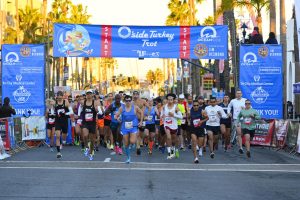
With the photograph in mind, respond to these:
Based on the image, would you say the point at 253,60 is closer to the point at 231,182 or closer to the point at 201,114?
the point at 201,114

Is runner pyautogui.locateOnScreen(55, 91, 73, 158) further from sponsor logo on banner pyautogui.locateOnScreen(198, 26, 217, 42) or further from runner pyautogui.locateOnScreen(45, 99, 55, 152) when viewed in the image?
sponsor logo on banner pyautogui.locateOnScreen(198, 26, 217, 42)

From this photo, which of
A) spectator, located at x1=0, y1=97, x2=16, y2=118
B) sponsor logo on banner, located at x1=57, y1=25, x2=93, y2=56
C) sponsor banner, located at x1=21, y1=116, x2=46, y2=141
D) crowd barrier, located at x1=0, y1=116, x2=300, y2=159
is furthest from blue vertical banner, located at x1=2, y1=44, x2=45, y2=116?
spectator, located at x1=0, y1=97, x2=16, y2=118

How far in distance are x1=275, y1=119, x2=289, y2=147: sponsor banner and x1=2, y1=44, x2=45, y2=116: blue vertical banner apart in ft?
29.3

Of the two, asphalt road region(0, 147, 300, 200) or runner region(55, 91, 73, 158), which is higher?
runner region(55, 91, 73, 158)

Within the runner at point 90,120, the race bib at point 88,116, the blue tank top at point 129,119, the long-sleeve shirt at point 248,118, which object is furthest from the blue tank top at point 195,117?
the race bib at point 88,116

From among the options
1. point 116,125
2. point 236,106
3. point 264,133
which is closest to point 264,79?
point 264,133

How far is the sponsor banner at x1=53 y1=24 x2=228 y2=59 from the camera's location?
2858cm

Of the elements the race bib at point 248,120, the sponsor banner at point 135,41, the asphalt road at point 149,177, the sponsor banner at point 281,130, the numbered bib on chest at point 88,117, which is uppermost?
the sponsor banner at point 135,41

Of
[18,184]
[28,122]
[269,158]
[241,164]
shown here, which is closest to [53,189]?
[18,184]

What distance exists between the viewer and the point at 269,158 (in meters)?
21.2

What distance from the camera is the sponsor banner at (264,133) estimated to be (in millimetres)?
25984

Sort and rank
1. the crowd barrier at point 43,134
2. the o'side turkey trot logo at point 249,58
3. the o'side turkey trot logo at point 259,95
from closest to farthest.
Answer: the crowd barrier at point 43,134, the o'side turkey trot logo at point 249,58, the o'side turkey trot logo at point 259,95

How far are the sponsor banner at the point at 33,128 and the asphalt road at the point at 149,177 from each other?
15.0 ft

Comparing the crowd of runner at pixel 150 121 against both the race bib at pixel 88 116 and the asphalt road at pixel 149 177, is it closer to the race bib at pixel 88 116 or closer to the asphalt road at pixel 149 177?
the race bib at pixel 88 116
